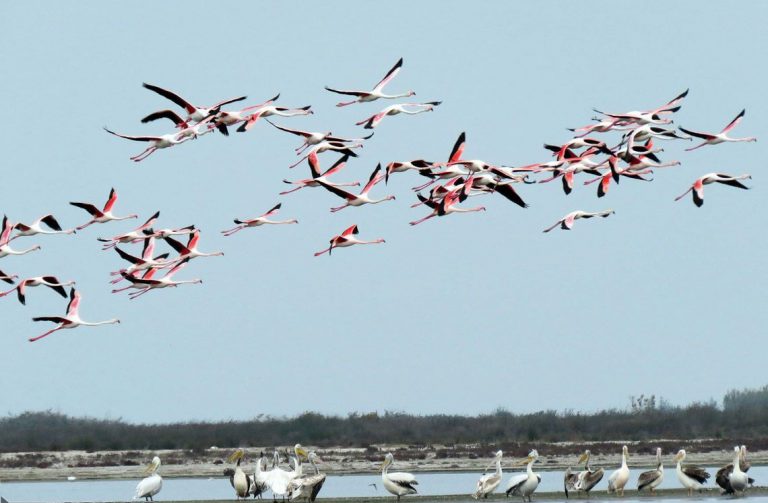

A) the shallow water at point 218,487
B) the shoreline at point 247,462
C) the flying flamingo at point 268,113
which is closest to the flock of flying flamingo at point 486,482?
the shallow water at point 218,487

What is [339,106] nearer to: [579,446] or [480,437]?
[579,446]

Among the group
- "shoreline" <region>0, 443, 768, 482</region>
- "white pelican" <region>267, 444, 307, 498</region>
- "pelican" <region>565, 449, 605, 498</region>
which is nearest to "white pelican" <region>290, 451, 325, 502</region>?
"white pelican" <region>267, 444, 307, 498</region>

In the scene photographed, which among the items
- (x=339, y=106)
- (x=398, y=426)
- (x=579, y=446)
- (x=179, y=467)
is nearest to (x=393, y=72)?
(x=339, y=106)

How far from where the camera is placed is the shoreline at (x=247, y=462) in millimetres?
43375

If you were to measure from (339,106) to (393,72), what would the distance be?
66.4 inches

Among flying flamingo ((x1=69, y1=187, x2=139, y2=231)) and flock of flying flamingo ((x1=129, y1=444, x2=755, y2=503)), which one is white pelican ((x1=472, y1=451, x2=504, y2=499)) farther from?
flying flamingo ((x1=69, y1=187, x2=139, y2=231))

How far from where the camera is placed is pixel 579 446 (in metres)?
51.2

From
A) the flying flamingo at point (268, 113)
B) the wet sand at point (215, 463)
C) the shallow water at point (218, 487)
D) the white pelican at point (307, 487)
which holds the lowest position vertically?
the white pelican at point (307, 487)

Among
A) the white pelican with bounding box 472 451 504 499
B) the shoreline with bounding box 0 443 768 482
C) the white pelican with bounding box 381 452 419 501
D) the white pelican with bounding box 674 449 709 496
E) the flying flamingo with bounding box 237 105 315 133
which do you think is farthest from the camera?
the shoreline with bounding box 0 443 768 482

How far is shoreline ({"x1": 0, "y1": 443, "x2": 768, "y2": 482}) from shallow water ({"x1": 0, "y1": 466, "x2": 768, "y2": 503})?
138cm

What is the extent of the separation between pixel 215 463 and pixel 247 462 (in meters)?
1.36

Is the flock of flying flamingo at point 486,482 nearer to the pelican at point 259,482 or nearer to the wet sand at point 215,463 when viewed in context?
the pelican at point 259,482

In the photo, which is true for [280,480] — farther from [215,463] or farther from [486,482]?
[215,463]

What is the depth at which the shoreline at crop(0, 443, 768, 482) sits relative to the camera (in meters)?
43.4
